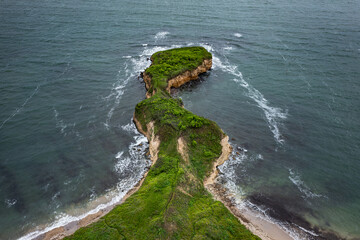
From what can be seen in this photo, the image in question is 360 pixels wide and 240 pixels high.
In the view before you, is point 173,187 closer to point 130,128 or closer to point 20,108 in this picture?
point 130,128

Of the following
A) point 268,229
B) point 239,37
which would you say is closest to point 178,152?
point 268,229

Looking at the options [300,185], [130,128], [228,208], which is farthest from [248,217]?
[130,128]

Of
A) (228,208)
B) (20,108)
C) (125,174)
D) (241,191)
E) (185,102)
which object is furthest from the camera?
(185,102)

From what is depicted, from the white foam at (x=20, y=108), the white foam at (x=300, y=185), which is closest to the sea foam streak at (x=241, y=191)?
the white foam at (x=300, y=185)

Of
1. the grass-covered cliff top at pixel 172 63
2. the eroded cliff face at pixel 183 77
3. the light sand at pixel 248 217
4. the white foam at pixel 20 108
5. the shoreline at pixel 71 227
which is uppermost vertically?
the grass-covered cliff top at pixel 172 63

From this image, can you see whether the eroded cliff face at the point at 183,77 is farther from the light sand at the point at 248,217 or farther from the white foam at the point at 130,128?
the light sand at the point at 248,217

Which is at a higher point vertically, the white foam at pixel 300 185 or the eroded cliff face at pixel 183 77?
the eroded cliff face at pixel 183 77
